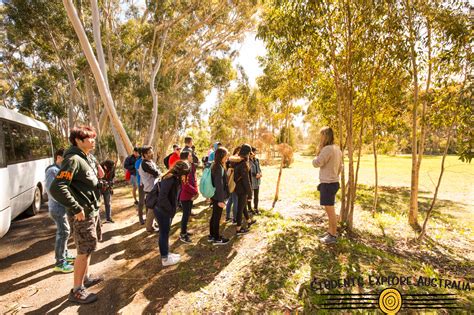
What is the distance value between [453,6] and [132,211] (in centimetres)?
952

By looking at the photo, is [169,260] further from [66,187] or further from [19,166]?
[19,166]

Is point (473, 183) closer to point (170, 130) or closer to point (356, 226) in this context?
point (356, 226)

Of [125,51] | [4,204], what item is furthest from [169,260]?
[125,51]

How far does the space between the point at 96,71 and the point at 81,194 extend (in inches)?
322

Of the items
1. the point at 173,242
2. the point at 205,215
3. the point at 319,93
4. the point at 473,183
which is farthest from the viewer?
the point at 473,183

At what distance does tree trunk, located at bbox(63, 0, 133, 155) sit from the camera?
8.09 meters

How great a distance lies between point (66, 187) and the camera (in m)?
2.61

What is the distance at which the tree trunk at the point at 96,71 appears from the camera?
8094 millimetres

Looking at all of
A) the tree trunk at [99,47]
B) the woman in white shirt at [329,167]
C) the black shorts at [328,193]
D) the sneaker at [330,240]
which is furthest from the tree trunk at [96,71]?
the sneaker at [330,240]

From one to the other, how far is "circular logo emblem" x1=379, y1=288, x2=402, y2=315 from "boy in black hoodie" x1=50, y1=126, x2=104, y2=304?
366 centimetres

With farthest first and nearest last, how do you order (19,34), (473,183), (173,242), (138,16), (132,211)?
(138,16)
(473,183)
(19,34)
(132,211)
(173,242)

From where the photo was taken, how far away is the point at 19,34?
1266cm

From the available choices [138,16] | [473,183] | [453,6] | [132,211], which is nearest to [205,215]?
[132,211]

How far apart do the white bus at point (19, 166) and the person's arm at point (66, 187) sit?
3206 mm
